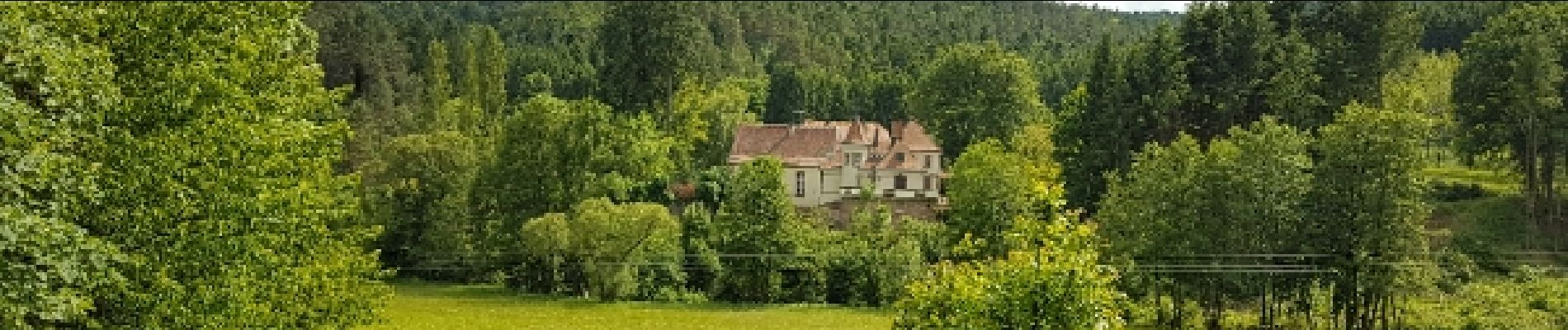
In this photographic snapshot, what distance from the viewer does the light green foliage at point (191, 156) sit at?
17.3m

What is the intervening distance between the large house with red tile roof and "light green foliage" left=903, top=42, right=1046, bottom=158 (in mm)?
5646

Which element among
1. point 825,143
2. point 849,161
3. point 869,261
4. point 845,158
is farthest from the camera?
point 849,161

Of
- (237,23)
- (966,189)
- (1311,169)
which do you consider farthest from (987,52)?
(237,23)

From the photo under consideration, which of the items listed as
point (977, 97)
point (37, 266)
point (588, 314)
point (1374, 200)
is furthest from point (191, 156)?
point (977, 97)

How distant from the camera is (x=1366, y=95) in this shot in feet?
→ 203

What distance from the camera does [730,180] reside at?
214 ft

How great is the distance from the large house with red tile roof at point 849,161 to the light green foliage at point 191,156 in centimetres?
5171

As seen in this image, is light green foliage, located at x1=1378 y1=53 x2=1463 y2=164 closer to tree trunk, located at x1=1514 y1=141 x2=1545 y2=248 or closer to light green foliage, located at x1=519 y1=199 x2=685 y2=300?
tree trunk, located at x1=1514 y1=141 x2=1545 y2=248

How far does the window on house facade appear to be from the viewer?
74625 mm

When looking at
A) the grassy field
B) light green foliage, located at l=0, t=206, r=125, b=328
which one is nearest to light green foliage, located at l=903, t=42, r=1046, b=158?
the grassy field

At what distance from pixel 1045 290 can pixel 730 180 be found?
163 ft

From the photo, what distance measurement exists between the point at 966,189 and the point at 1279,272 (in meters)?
13.3

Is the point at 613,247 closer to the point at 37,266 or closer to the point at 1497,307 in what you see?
the point at 1497,307

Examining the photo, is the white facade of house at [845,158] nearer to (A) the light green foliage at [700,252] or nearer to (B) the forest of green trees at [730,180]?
(B) the forest of green trees at [730,180]
